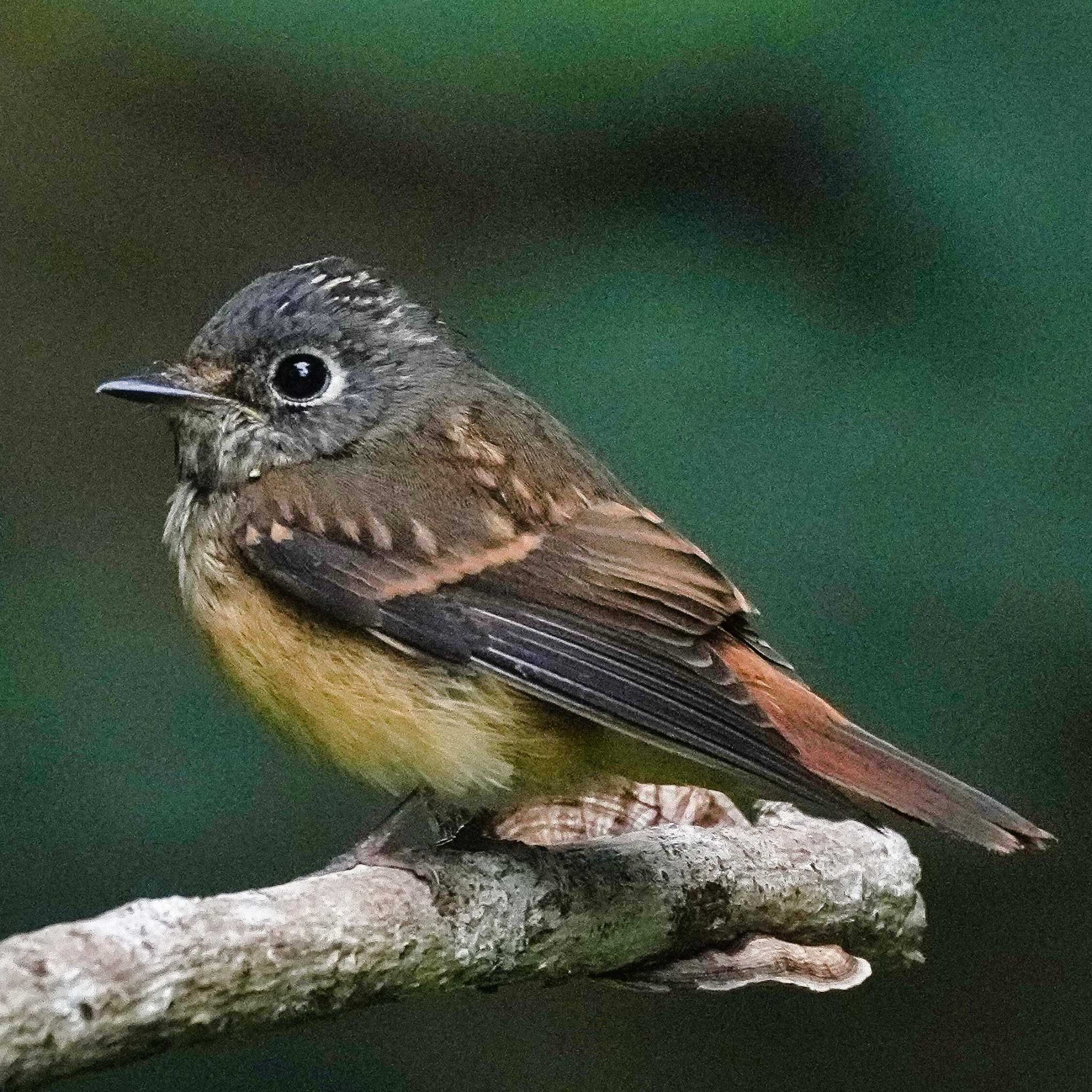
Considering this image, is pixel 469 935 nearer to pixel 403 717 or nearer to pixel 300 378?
pixel 403 717

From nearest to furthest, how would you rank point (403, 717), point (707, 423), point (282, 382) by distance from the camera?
1. point (403, 717)
2. point (282, 382)
3. point (707, 423)

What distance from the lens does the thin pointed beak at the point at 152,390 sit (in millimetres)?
2326

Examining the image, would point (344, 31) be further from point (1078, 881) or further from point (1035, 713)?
point (1078, 881)

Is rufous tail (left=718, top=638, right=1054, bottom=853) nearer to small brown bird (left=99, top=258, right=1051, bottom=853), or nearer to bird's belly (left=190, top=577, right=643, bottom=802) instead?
small brown bird (left=99, top=258, right=1051, bottom=853)

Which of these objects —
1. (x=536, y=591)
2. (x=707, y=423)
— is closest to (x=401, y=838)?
(x=536, y=591)

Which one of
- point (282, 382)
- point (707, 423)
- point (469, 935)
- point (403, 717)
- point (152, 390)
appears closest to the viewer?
point (469, 935)

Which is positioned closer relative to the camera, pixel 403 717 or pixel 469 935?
pixel 469 935

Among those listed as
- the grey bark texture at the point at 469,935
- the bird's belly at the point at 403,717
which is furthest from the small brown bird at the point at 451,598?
the grey bark texture at the point at 469,935

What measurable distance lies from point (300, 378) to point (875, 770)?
97 cm

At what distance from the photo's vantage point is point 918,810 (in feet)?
6.62

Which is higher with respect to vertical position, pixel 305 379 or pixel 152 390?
pixel 305 379

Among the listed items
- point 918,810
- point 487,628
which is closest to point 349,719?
point 487,628

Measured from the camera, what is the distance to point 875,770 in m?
2.10

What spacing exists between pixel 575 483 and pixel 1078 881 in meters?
1.37
